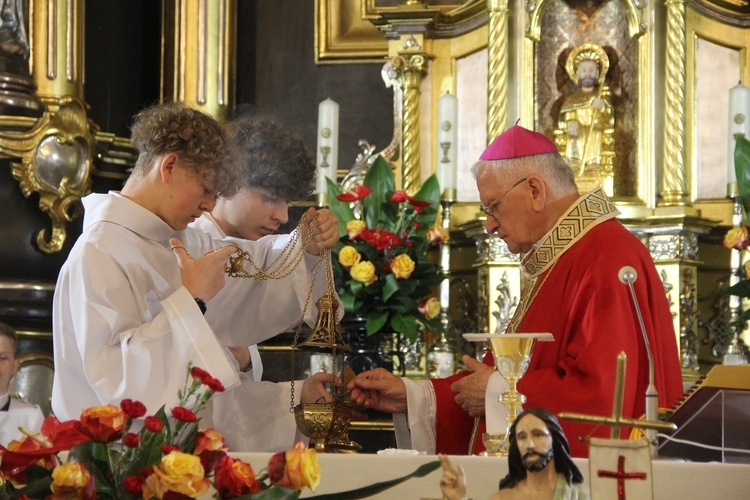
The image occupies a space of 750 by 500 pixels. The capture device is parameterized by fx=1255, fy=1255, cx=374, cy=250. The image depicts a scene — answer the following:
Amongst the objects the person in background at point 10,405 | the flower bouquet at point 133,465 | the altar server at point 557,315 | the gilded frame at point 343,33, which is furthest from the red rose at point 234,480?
the gilded frame at point 343,33

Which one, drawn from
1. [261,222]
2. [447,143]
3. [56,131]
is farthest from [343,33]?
[261,222]

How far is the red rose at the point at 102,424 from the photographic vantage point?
1950 mm

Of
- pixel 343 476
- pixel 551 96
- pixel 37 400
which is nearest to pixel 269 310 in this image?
pixel 343 476

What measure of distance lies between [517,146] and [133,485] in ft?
8.11

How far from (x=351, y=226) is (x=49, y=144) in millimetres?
1674

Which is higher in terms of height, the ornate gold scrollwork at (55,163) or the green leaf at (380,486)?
the ornate gold scrollwork at (55,163)

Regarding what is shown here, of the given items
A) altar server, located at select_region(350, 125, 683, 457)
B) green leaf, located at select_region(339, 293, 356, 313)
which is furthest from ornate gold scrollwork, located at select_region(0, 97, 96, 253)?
altar server, located at select_region(350, 125, 683, 457)

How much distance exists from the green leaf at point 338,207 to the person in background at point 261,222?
5.07ft

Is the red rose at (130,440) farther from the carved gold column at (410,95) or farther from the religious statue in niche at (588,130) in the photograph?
the carved gold column at (410,95)

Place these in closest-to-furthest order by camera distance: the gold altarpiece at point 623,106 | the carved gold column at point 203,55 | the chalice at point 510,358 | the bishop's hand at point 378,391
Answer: the chalice at point 510,358
the bishop's hand at point 378,391
the gold altarpiece at point 623,106
the carved gold column at point 203,55

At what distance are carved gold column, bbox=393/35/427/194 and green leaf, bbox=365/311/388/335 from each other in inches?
43.1

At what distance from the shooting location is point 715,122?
Result: 20.5 ft

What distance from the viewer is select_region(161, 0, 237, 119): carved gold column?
6785 mm

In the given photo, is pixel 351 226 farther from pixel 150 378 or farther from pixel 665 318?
pixel 150 378
